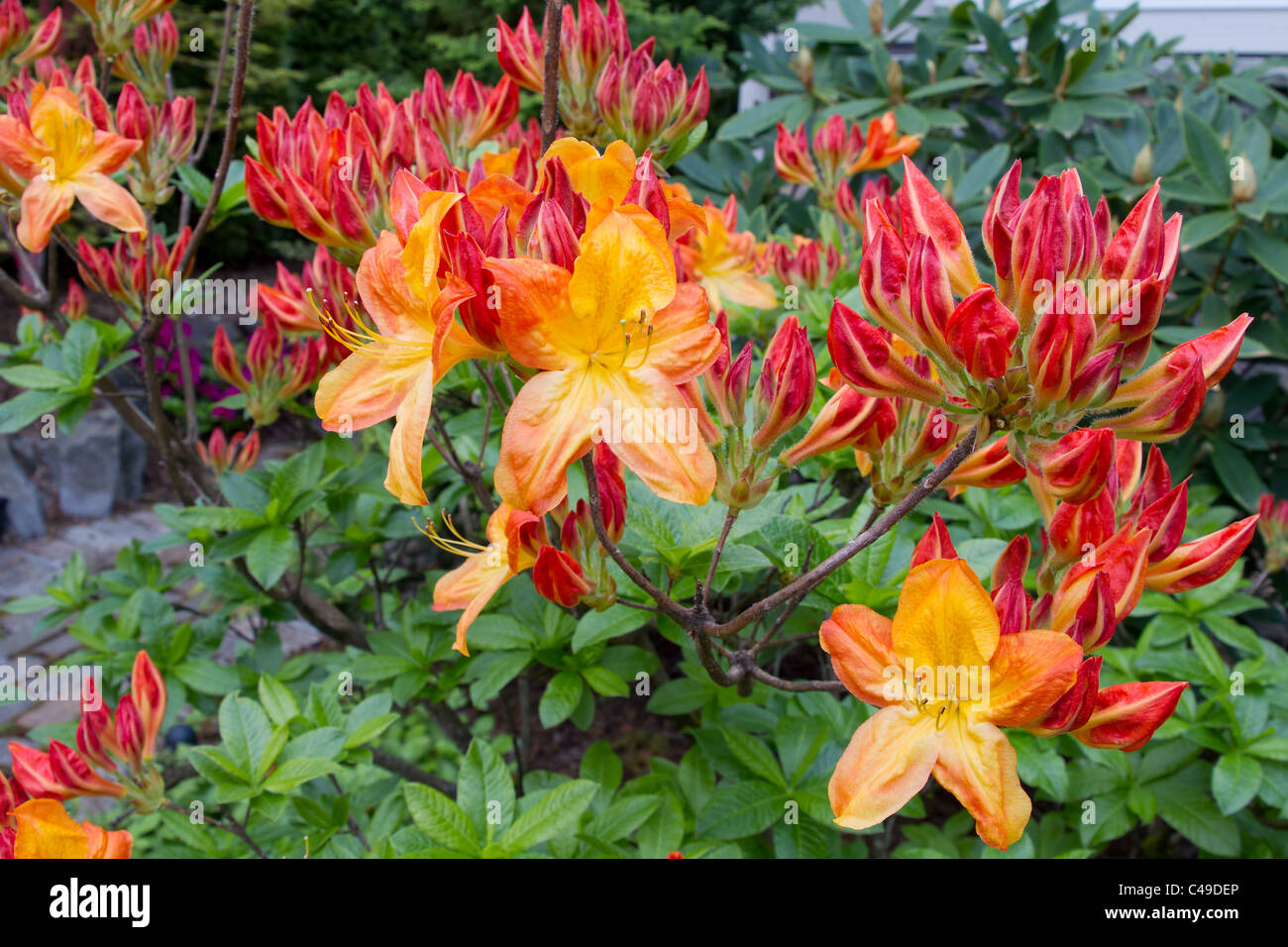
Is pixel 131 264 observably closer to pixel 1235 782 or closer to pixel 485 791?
pixel 485 791

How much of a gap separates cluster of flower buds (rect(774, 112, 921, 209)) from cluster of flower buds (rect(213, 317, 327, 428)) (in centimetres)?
147

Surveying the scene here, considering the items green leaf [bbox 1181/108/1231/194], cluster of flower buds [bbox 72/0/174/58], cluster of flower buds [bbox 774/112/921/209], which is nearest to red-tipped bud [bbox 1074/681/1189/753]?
cluster of flower buds [bbox 774/112/921/209]

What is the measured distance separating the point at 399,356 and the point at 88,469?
5.48 meters

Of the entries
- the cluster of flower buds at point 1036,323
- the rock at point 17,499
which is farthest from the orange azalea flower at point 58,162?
the rock at point 17,499

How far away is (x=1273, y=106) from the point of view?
350 cm

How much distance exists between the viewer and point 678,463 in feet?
2.65

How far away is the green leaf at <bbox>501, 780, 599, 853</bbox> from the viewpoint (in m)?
1.32

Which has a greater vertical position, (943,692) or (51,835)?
(943,692)

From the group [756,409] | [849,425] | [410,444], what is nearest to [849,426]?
[849,425]

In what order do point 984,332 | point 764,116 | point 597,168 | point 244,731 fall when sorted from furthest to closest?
point 764,116, point 244,731, point 597,168, point 984,332

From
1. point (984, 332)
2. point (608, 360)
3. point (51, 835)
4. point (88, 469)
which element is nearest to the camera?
point (984, 332)

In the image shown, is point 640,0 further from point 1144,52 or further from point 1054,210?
point 1054,210

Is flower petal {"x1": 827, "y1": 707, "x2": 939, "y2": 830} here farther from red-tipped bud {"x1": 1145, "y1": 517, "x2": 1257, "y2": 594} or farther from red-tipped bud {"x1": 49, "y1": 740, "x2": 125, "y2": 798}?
red-tipped bud {"x1": 49, "y1": 740, "x2": 125, "y2": 798}

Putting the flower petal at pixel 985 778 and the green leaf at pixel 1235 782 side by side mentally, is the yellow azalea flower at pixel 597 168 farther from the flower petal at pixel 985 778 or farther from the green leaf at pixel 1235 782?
the green leaf at pixel 1235 782
